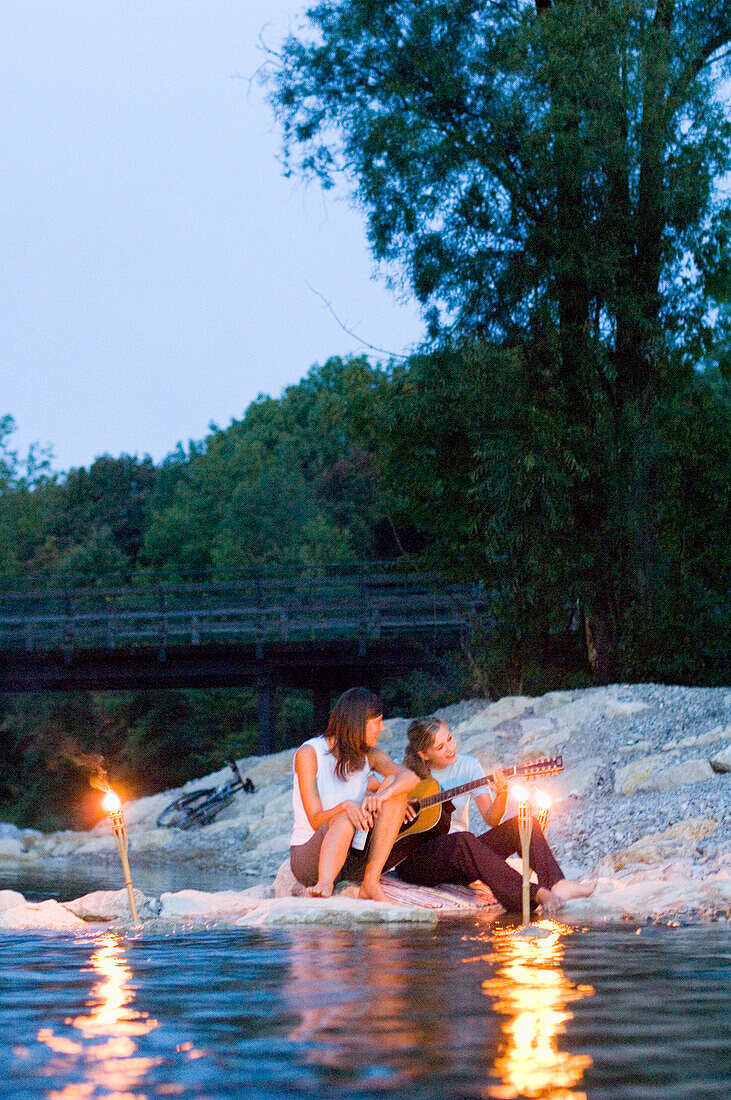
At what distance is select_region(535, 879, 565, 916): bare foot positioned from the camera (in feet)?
25.0

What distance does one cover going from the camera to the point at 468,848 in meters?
7.86

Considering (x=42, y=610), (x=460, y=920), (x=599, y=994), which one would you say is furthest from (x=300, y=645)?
(x=599, y=994)

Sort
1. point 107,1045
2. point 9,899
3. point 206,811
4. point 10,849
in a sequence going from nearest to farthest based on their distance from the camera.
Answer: point 107,1045
point 9,899
point 10,849
point 206,811

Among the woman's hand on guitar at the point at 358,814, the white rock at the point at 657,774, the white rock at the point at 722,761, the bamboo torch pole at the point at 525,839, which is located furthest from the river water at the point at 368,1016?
the white rock at the point at 657,774

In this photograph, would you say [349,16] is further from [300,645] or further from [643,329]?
[300,645]

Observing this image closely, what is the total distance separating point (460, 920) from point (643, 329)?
12.9 m

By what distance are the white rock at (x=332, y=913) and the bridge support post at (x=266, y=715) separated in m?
22.0

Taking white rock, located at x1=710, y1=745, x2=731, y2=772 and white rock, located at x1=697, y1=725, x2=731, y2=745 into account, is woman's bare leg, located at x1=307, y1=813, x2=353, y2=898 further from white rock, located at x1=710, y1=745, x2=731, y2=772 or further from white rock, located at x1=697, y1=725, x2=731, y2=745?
white rock, located at x1=697, y1=725, x2=731, y2=745

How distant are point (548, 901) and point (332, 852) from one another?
1183 millimetres

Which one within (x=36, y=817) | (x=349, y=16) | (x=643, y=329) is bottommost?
(x=36, y=817)

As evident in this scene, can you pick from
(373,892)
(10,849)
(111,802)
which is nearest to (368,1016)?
(111,802)

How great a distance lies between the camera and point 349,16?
20875mm

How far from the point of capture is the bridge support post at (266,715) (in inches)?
1161

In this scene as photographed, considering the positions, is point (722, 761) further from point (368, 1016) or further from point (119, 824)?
point (368, 1016)
